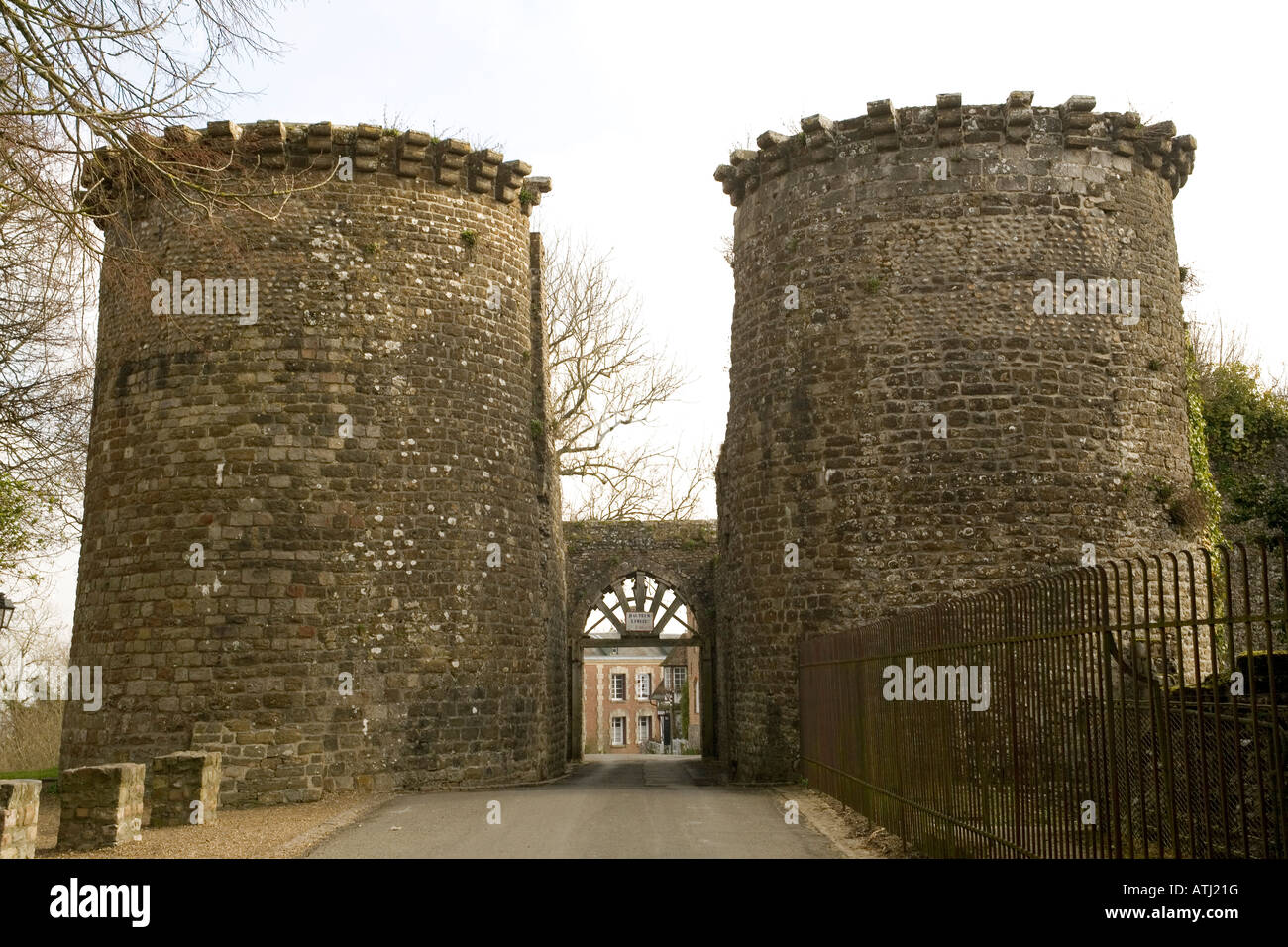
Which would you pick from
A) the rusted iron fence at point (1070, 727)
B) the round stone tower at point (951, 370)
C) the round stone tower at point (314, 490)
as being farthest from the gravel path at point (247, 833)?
the round stone tower at point (951, 370)

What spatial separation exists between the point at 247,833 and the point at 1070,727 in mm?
8069

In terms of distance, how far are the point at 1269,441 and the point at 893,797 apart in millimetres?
11737

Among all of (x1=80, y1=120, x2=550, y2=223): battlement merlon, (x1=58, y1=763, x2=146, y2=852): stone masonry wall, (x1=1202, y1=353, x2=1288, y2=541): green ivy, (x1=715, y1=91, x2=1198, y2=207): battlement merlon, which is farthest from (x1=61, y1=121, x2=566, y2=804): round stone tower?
(x1=1202, y1=353, x2=1288, y2=541): green ivy

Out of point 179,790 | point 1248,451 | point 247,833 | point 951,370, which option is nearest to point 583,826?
point 247,833

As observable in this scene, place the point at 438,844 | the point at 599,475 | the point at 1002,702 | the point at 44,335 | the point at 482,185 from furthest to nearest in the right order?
1. the point at 599,475
2. the point at 482,185
3. the point at 44,335
4. the point at 438,844
5. the point at 1002,702

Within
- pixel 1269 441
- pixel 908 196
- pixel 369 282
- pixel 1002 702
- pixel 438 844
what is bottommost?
pixel 438 844

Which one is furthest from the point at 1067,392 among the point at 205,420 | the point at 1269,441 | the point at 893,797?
the point at 205,420

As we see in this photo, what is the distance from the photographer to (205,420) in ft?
52.0

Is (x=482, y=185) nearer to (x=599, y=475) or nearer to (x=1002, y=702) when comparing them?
(x=1002, y=702)

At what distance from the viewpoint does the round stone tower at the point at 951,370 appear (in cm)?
1559

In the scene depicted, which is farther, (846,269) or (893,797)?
(846,269)

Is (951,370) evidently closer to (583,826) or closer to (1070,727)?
(583,826)

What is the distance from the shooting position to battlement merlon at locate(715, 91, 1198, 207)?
1614 centimetres

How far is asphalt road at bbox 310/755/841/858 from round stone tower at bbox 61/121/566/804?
1.58 metres
